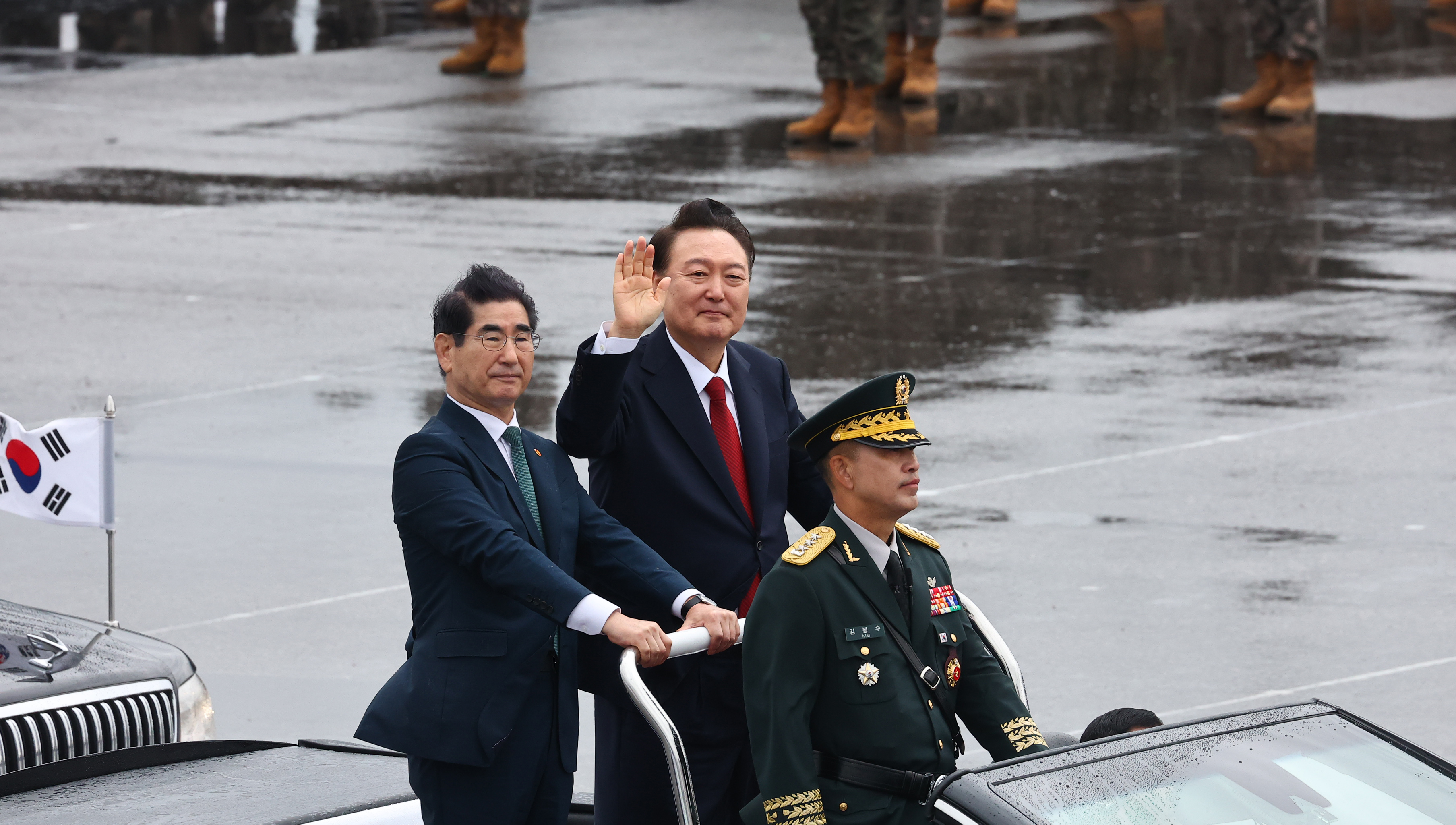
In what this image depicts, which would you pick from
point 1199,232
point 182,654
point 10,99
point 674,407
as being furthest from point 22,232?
point 674,407

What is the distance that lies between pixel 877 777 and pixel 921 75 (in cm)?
1798

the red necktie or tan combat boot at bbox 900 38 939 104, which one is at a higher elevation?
tan combat boot at bbox 900 38 939 104

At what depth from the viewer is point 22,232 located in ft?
49.9

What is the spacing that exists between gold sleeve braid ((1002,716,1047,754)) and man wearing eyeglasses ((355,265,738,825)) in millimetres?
581

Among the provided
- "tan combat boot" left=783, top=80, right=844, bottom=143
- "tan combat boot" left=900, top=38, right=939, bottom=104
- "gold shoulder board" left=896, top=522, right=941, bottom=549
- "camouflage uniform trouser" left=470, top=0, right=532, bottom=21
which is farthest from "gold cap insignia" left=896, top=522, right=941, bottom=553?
"camouflage uniform trouser" left=470, top=0, right=532, bottom=21

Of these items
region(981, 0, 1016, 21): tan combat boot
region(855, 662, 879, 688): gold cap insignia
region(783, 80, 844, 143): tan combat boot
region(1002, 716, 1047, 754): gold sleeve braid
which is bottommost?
region(1002, 716, 1047, 754): gold sleeve braid

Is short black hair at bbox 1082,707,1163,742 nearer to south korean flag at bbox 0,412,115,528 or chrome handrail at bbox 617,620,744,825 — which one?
chrome handrail at bbox 617,620,744,825

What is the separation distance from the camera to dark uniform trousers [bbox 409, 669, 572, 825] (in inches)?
163

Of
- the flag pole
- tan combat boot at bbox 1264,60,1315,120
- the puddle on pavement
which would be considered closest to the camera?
the flag pole

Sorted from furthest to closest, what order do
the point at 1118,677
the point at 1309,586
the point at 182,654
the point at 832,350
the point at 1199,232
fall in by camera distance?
the point at 1199,232 < the point at 832,350 < the point at 1309,586 < the point at 1118,677 < the point at 182,654

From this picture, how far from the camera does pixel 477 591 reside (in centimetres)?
418

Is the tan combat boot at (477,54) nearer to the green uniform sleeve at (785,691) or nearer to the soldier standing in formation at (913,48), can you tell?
the soldier standing in formation at (913,48)

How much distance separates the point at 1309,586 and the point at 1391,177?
10.4 metres

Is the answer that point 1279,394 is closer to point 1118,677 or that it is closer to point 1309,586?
point 1309,586
